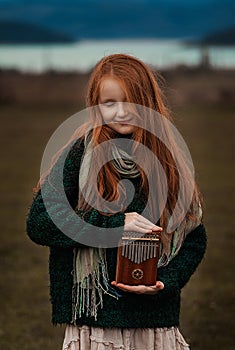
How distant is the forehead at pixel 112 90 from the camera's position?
3049 mm

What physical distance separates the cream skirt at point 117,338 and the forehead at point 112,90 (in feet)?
2.53

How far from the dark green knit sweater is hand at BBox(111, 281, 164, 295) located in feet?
0.30

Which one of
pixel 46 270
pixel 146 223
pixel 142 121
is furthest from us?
pixel 46 270

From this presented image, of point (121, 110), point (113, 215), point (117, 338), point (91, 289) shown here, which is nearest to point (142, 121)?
point (121, 110)

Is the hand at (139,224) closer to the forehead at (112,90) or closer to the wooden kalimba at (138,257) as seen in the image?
the wooden kalimba at (138,257)

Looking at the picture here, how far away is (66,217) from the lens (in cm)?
305

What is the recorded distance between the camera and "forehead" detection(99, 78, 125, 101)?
3.05 m

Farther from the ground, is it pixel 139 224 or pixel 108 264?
pixel 139 224

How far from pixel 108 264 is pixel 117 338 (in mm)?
253

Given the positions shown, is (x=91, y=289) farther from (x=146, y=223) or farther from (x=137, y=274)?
(x=146, y=223)

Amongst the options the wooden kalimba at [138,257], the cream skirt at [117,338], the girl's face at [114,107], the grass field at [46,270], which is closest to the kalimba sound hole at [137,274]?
the wooden kalimba at [138,257]

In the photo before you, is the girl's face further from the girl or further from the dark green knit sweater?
the dark green knit sweater

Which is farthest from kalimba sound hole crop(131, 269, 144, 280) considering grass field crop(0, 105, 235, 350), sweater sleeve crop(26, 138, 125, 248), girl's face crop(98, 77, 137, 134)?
grass field crop(0, 105, 235, 350)

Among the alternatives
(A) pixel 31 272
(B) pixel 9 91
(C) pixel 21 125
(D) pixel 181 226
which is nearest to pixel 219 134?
(C) pixel 21 125
